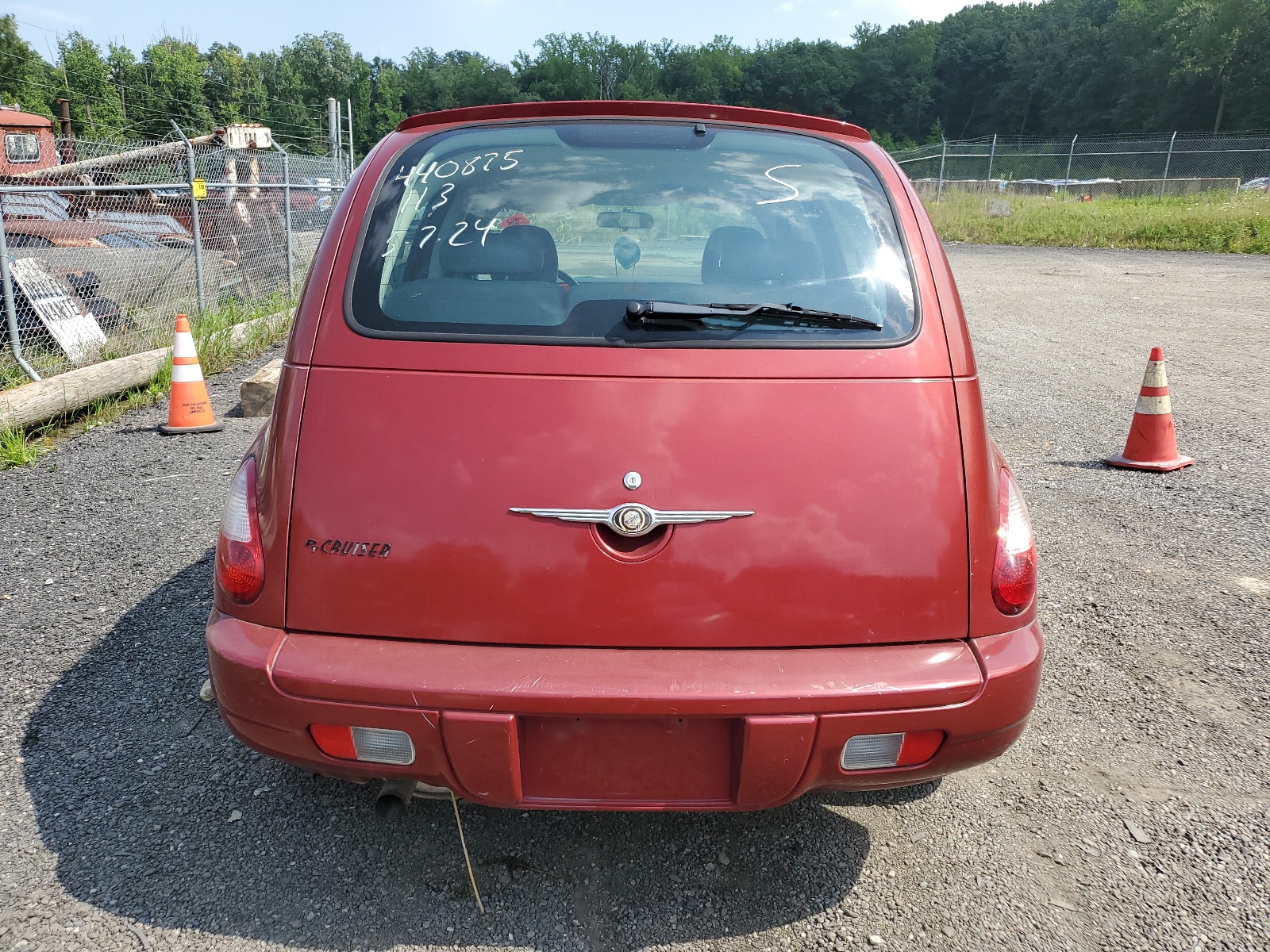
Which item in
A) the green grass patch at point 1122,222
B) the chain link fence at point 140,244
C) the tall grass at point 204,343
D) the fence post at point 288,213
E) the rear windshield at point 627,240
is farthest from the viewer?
the green grass patch at point 1122,222

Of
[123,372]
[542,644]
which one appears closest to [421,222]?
[542,644]

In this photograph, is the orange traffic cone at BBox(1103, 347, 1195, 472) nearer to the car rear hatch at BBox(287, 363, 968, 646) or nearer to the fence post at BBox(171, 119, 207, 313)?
the car rear hatch at BBox(287, 363, 968, 646)

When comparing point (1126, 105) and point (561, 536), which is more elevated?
→ point (1126, 105)

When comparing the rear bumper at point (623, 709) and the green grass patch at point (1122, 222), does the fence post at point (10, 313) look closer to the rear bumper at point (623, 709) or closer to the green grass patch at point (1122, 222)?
the rear bumper at point (623, 709)

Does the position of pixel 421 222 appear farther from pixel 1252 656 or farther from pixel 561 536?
pixel 1252 656

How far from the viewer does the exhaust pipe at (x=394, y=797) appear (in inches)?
86.4

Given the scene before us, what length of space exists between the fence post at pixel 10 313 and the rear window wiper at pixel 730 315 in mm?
6183

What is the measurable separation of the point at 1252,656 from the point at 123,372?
23.9 ft

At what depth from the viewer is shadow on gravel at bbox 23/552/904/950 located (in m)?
2.17

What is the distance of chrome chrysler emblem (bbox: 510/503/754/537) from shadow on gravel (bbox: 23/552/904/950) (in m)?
0.85

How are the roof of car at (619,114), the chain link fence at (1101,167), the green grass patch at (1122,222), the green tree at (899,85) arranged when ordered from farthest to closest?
1. the green tree at (899,85)
2. the chain link fence at (1101,167)
3. the green grass patch at (1122,222)
4. the roof of car at (619,114)

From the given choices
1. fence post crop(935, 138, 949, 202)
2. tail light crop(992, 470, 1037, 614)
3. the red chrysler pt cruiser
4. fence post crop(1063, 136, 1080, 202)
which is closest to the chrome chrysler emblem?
the red chrysler pt cruiser

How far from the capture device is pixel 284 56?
10169cm

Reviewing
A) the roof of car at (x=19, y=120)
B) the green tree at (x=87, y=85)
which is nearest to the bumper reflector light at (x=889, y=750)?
the roof of car at (x=19, y=120)
